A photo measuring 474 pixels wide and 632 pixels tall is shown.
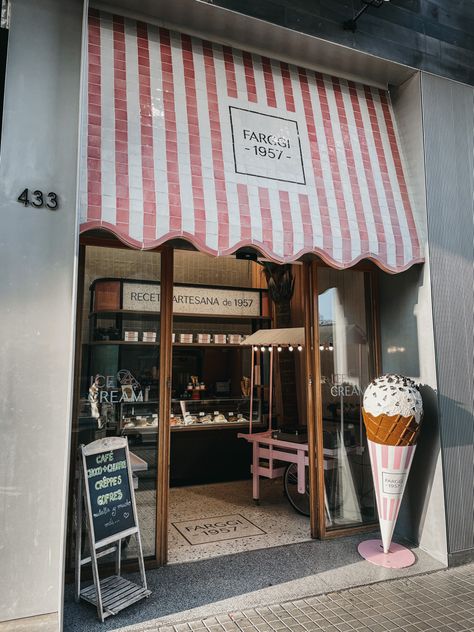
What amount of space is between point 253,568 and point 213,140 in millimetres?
3670

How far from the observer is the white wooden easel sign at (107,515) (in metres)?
3.29

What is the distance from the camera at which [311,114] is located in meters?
4.46

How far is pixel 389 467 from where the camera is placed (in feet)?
13.5

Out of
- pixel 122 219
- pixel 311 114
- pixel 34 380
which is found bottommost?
pixel 34 380

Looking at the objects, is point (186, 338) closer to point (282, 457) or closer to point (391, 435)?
point (282, 457)

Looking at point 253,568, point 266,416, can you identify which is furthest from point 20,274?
point 266,416

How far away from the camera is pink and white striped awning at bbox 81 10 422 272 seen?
3.52m

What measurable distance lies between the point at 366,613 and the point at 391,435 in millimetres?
1409

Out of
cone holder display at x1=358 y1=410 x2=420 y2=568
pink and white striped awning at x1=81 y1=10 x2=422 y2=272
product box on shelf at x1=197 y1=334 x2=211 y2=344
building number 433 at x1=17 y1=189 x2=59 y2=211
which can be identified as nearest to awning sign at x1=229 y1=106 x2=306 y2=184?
pink and white striped awning at x1=81 y1=10 x2=422 y2=272

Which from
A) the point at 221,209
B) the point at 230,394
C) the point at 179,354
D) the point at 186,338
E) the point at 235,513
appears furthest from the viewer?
the point at 230,394

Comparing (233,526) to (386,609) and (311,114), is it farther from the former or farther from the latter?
(311,114)

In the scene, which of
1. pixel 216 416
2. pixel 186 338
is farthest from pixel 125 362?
pixel 186 338

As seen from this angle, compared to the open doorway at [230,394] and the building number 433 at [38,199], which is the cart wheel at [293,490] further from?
the building number 433 at [38,199]

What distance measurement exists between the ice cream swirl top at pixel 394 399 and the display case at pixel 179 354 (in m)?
1.94
